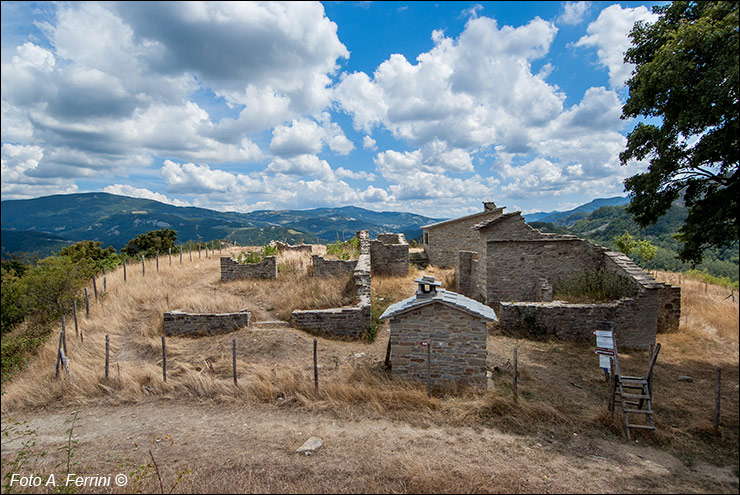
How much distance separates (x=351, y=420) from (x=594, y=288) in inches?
446

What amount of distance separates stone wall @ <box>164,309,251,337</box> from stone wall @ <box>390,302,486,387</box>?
5.97 meters

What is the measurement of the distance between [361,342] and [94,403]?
280 inches

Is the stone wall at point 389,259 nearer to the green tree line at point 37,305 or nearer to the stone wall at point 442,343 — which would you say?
the stone wall at point 442,343

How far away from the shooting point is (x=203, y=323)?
1155 centimetres

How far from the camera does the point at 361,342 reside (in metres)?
11.0

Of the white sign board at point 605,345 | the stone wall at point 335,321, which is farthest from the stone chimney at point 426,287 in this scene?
the white sign board at point 605,345

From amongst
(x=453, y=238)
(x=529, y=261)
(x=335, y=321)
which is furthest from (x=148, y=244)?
(x=529, y=261)

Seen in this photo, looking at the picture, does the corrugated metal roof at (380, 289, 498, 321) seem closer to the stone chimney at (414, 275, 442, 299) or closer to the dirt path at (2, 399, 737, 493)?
the stone chimney at (414, 275, 442, 299)

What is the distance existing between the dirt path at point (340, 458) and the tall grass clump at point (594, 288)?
7662mm

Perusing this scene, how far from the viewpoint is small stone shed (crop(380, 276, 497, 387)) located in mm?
8086

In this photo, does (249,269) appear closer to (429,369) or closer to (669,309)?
(429,369)

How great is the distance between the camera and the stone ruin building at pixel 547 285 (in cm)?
1137

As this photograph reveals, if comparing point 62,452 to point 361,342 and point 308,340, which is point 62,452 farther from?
point 361,342

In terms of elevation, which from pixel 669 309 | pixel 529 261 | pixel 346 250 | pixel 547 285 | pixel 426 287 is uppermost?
pixel 346 250
